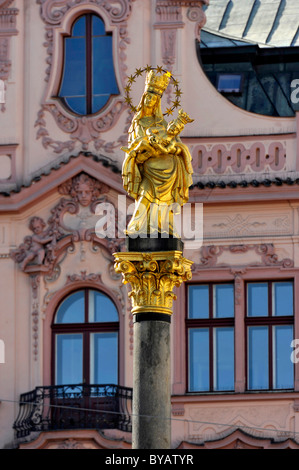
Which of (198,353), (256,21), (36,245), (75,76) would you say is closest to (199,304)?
(198,353)

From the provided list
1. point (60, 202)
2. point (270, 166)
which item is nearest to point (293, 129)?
point (270, 166)

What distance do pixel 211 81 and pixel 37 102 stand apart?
129 inches

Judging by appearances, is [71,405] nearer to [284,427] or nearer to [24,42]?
[284,427]

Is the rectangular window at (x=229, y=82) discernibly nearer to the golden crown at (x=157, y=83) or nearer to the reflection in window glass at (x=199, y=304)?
the reflection in window glass at (x=199, y=304)

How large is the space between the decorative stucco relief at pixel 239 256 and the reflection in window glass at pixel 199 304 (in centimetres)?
43

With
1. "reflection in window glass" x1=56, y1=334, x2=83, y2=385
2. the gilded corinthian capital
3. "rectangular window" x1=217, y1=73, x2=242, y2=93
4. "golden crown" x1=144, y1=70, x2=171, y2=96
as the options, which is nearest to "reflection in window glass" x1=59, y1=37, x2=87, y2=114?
"rectangular window" x1=217, y1=73, x2=242, y2=93

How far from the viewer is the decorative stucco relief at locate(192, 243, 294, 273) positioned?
140 ft

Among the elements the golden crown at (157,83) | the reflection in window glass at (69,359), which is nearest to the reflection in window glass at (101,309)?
the reflection in window glass at (69,359)

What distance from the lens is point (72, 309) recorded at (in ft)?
143

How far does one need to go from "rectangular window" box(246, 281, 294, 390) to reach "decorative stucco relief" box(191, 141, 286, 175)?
205 cm

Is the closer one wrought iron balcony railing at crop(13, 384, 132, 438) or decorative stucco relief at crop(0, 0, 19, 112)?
wrought iron balcony railing at crop(13, 384, 132, 438)

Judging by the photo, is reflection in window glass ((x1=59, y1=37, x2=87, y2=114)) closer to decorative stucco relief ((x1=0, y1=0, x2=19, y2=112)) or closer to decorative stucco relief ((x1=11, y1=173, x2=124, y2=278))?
decorative stucco relief ((x1=0, y1=0, x2=19, y2=112))

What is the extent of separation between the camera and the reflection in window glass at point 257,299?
42750 millimetres

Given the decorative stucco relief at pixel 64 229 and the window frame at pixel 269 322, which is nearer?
the window frame at pixel 269 322
